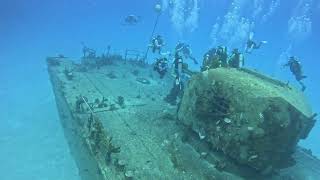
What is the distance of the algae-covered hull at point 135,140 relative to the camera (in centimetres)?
904

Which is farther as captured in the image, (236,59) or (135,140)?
(236,59)

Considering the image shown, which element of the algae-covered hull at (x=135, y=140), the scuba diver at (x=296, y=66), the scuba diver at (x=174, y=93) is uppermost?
the scuba diver at (x=296, y=66)

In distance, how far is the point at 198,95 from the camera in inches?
385

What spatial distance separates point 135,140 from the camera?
10.4 m

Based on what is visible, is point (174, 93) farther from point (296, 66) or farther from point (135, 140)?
point (296, 66)

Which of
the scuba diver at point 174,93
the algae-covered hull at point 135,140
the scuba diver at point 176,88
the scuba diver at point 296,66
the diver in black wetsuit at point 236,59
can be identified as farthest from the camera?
the scuba diver at point 296,66

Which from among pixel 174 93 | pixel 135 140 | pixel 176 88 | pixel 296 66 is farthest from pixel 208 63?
pixel 296 66

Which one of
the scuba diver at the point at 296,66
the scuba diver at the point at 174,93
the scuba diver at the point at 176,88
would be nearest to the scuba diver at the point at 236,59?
the scuba diver at the point at 176,88

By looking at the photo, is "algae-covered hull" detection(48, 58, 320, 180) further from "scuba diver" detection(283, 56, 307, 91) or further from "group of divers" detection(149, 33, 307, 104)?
"scuba diver" detection(283, 56, 307, 91)

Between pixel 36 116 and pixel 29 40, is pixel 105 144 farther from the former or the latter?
pixel 29 40

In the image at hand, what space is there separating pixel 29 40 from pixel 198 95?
50957mm

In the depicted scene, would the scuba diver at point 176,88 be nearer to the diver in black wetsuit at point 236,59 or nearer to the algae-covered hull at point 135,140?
the algae-covered hull at point 135,140

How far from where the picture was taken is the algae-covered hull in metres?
9.04

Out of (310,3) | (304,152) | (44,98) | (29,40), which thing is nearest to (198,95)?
(304,152)
